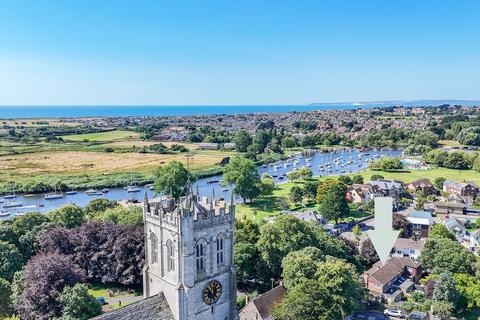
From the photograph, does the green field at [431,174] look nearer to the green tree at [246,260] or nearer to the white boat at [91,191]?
the white boat at [91,191]

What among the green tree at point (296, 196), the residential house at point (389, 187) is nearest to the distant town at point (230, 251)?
the residential house at point (389, 187)

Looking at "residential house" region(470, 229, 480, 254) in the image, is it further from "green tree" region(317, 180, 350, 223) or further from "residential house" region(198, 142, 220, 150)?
"residential house" region(198, 142, 220, 150)

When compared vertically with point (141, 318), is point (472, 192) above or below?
below

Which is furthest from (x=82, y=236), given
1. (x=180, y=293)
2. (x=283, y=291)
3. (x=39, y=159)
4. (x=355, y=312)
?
(x=39, y=159)

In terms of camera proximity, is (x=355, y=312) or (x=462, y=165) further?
(x=462, y=165)

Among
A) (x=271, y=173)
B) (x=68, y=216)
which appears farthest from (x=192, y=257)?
(x=271, y=173)

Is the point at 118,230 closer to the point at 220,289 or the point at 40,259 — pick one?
the point at 40,259

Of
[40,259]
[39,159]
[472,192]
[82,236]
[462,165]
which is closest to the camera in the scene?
[40,259]
